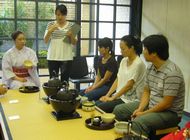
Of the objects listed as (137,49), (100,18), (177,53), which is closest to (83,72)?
(100,18)

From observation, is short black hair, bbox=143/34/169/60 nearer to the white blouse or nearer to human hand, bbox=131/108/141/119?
human hand, bbox=131/108/141/119

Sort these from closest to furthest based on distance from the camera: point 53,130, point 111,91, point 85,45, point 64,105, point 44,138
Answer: point 44,138 < point 53,130 < point 64,105 < point 111,91 < point 85,45

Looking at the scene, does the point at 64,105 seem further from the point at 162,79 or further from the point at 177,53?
the point at 177,53

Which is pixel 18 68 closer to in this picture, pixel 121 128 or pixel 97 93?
pixel 97 93

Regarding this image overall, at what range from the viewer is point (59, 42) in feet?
12.1

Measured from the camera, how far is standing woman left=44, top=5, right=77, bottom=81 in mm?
3574

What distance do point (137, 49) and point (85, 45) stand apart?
227 centimetres

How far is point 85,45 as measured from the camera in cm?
495

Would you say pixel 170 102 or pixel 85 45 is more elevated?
pixel 85 45

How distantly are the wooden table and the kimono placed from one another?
96 centimetres

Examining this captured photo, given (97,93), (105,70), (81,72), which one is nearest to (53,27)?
(105,70)

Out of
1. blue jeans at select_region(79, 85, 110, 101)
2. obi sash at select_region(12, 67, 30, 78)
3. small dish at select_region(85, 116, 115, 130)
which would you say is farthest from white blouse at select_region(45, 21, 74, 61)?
small dish at select_region(85, 116, 115, 130)

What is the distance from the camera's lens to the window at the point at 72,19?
170 inches

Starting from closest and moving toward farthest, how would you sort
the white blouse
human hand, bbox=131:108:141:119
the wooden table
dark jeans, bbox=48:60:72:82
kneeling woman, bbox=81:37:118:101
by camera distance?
the wooden table
human hand, bbox=131:108:141:119
kneeling woman, bbox=81:37:118:101
the white blouse
dark jeans, bbox=48:60:72:82
